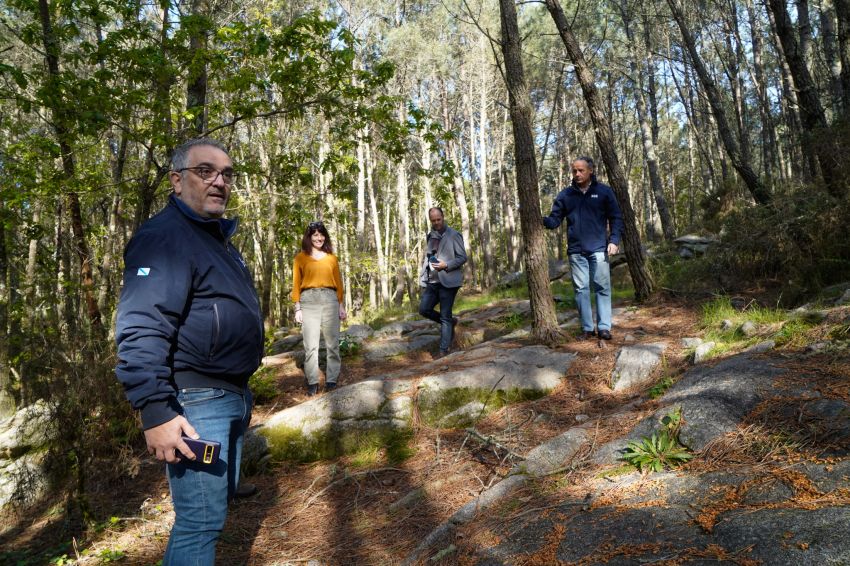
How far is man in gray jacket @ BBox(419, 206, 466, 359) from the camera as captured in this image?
6.86 meters

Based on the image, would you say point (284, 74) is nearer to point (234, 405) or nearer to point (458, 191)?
point (234, 405)

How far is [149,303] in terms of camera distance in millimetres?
1831

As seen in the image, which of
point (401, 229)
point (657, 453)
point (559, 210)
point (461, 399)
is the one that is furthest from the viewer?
point (401, 229)

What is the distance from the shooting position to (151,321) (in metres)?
1.82

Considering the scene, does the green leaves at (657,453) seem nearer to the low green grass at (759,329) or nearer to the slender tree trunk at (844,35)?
the low green grass at (759,329)

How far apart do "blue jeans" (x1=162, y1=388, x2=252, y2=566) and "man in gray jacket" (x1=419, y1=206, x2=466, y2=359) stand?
4.92 meters

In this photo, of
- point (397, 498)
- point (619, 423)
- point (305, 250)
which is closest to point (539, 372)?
point (619, 423)

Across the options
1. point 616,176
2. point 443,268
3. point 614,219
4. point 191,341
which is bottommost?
point 191,341

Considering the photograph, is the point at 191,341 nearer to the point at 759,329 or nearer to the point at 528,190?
the point at 759,329

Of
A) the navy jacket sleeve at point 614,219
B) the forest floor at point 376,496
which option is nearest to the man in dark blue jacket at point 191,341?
the forest floor at point 376,496

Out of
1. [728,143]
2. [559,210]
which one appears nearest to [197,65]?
[559,210]

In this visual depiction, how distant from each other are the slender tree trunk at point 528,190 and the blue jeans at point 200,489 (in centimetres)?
442

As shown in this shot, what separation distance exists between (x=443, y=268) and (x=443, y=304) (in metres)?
0.60

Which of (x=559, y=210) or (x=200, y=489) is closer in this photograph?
(x=200, y=489)
